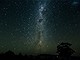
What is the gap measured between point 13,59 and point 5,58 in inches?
68.9

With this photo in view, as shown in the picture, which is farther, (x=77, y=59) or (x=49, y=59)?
(x=77, y=59)

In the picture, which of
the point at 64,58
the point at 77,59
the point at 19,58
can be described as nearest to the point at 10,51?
the point at 19,58

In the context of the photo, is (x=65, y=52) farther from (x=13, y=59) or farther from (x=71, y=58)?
(x=13, y=59)

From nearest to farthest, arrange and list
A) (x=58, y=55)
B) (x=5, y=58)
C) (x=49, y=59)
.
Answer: (x=5, y=58), (x=49, y=59), (x=58, y=55)

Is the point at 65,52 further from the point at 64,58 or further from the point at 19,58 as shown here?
the point at 19,58

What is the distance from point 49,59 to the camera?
51062 millimetres

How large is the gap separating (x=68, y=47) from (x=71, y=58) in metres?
3.04

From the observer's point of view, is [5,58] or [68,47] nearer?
[5,58]

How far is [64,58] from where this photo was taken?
171ft

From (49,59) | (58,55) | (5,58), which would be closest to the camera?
(5,58)

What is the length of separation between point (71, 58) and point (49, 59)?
6.69 m

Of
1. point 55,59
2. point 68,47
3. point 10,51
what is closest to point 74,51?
point 68,47

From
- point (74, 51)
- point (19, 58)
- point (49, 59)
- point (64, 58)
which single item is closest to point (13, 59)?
point (19, 58)

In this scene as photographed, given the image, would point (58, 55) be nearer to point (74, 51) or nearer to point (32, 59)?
point (74, 51)
